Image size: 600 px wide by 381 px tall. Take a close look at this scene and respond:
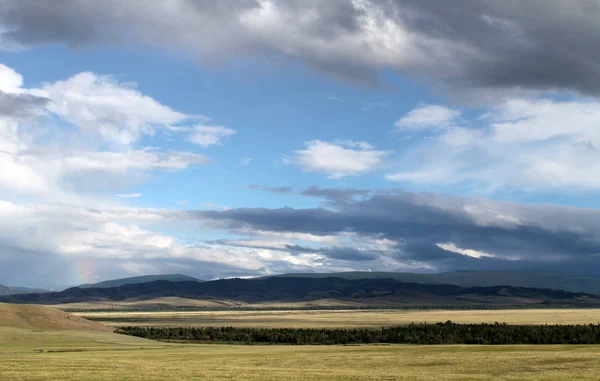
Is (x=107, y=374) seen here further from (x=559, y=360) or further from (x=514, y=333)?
(x=514, y=333)

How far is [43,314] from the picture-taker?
15675 cm

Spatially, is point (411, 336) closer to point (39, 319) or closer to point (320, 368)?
point (320, 368)

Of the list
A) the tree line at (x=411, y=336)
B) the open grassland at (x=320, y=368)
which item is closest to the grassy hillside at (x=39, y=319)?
the tree line at (x=411, y=336)

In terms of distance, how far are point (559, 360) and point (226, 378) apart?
32.5 m

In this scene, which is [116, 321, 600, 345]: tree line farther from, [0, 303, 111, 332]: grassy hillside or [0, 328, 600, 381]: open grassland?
[0, 328, 600, 381]: open grassland

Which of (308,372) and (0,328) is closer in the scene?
(308,372)

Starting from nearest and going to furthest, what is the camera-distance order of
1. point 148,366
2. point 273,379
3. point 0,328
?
point 273,379 < point 148,366 < point 0,328

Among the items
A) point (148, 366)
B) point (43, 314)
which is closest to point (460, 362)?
point (148, 366)

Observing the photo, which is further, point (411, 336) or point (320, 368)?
point (411, 336)

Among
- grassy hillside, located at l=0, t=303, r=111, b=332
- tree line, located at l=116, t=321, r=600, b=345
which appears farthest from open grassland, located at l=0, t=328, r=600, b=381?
grassy hillside, located at l=0, t=303, r=111, b=332

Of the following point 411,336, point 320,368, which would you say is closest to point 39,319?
point 411,336

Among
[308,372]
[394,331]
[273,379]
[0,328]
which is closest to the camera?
[273,379]

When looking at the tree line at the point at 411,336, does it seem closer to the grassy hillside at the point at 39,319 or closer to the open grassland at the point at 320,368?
the grassy hillside at the point at 39,319

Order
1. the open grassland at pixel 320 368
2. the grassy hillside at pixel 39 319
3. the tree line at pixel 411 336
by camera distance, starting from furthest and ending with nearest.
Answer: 1. the grassy hillside at pixel 39 319
2. the tree line at pixel 411 336
3. the open grassland at pixel 320 368
